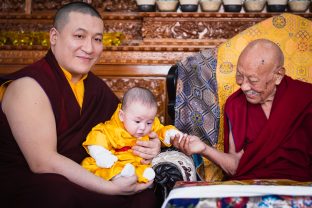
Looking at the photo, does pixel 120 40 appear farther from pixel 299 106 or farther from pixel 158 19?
pixel 299 106

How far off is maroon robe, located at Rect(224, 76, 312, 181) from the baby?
0.52 m

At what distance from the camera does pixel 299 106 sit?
238 cm

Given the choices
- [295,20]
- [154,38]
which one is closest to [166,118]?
[154,38]

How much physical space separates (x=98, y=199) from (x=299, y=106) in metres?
1.09

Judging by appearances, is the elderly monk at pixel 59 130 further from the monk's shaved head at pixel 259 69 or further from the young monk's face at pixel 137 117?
the monk's shaved head at pixel 259 69

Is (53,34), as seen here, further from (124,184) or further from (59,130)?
(124,184)

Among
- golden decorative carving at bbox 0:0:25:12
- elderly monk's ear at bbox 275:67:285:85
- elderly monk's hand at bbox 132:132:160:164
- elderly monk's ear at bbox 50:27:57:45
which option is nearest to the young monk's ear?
elderly monk's hand at bbox 132:132:160:164

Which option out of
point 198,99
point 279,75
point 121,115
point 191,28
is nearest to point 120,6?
point 191,28

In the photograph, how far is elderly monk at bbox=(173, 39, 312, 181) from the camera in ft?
7.61

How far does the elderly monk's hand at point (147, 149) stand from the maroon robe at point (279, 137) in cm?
45

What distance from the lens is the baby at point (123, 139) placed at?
204 cm

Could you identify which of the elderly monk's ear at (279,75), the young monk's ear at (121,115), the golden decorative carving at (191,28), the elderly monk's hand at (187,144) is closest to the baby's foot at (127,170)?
the young monk's ear at (121,115)

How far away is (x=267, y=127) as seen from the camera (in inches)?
92.6

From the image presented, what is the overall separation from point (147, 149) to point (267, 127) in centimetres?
61
